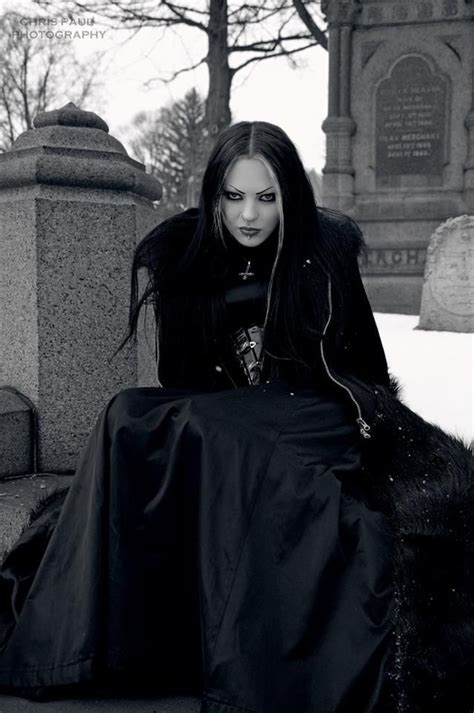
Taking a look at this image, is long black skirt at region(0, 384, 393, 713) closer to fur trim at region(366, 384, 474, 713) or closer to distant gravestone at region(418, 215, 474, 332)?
fur trim at region(366, 384, 474, 713)

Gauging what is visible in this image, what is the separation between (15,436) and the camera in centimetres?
312

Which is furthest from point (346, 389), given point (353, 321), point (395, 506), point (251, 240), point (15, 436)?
point (15, 436)

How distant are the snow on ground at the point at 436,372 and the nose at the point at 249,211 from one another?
1.79m

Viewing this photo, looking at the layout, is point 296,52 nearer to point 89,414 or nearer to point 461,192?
point 461,192

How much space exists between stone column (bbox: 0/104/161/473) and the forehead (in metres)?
0.96

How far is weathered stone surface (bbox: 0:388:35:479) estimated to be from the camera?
3.09 metres

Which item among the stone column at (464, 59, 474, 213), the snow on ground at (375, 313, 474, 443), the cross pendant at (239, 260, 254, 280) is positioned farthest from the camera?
the stone column at (464, 59, 474, 213)

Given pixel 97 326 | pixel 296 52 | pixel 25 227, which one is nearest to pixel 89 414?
pixel 97 326

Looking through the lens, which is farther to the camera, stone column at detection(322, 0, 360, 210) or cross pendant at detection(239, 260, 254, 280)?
stone column at detection(322, 0, 360, 210)

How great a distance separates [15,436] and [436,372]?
4256mm

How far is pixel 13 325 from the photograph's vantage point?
3201 mm

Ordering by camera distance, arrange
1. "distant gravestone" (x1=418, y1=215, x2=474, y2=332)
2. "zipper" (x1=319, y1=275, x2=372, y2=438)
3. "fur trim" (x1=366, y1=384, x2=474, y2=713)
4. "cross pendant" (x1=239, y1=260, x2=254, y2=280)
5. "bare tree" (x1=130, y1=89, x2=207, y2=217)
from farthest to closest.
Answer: "bare tree" (x1=130, y1=89, x2=207, y2=217) < "distant gravestone" (x1=418, y1=215, x2=474, y2=332) < "cross pendant" (x1=239, y1=260, x2=254, y2=280) < "zipper" (x1=319, y1=275, x2=372, y2=438) < "fur trim" (x1=366, y1=384, x2=474, y2=713)

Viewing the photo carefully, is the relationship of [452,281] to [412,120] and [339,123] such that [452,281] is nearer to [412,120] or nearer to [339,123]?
[412,120]

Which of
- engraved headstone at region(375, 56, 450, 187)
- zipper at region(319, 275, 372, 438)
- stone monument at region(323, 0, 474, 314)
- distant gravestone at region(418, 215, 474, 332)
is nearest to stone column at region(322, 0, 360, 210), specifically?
stone monument at region(323, 0, 474, 314)
